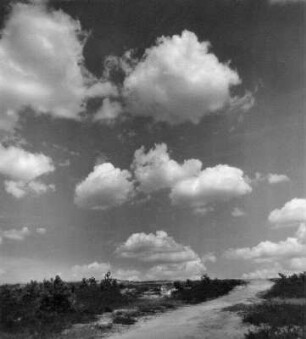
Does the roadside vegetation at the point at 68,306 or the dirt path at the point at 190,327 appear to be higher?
the roadside vegetation at the point at 68,306

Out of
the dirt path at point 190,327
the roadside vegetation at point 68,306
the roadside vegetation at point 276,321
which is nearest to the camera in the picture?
the roadside vegetation at point 276,321

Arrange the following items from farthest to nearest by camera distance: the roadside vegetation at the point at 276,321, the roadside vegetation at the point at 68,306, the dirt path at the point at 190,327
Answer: the roadside vegetation at the point at 68,306, the dirt path at the point at 190,327, the roadside vegetation at the point at 276,321

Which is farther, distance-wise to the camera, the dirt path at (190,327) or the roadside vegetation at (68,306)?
the roadside vegetation at (68,306)

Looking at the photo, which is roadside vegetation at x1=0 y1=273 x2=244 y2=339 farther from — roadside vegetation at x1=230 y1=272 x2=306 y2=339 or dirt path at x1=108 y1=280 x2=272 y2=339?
roadside vegetation at x1=230 y1=272 x2=306 y2=339

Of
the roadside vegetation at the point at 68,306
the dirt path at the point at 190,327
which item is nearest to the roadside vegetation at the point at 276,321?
the dirt path at the point at 190,327

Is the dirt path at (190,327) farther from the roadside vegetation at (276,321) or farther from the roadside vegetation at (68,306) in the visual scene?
the roadside vegetation at (68,306)

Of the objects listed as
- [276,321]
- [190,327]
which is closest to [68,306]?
[190,327]

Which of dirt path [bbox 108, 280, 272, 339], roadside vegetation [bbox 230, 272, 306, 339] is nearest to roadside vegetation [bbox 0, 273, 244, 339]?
dirt path [bbox 108, 280, 272, 339]

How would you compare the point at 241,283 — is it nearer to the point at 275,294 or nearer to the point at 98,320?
the point at 275,294

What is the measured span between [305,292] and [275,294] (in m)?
2.14

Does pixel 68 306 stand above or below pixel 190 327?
above

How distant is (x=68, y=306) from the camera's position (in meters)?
24.0

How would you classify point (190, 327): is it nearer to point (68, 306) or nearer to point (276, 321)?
point (276, 321)

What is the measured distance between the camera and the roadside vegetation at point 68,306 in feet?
63.7
